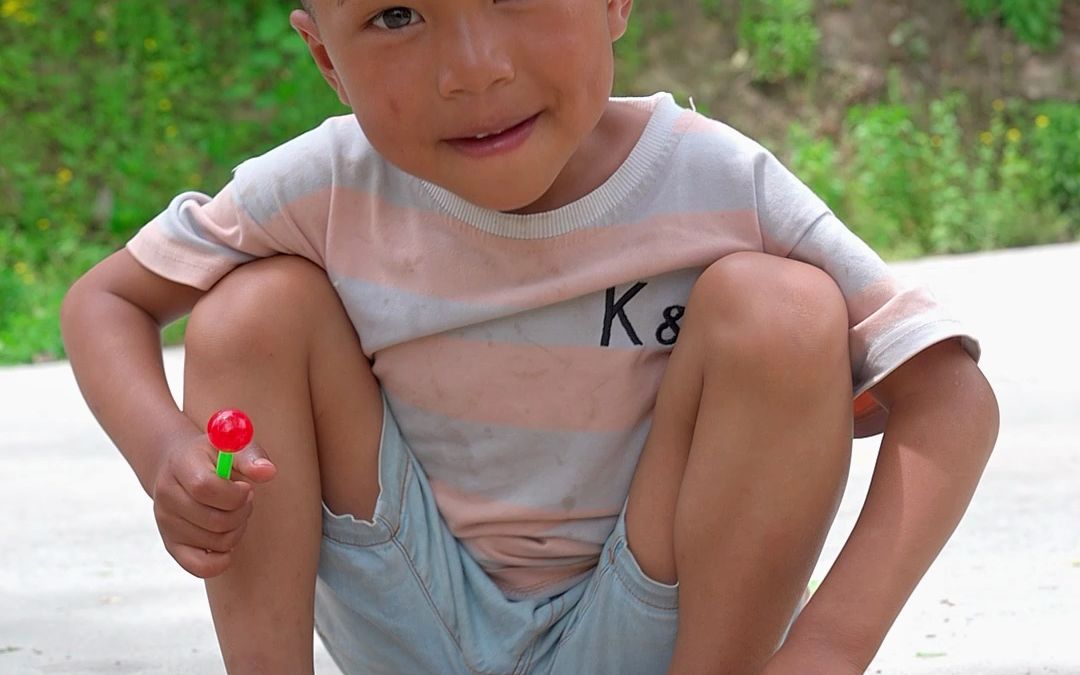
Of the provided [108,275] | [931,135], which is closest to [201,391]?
[108,275]

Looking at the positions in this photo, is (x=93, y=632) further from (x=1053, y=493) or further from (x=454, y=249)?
(x=1053, y=493)

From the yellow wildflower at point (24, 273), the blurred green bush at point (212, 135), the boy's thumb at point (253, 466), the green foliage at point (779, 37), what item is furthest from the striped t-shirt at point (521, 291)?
the green foliage at point (779, 37)

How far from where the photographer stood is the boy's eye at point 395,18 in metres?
1.41

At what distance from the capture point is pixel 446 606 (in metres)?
1.61

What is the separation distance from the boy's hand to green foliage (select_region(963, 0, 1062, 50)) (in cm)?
587

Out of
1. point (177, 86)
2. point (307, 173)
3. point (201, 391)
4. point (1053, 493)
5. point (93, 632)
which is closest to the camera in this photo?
point (201, 391)

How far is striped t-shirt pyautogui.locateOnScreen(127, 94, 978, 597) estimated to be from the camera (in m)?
1.58

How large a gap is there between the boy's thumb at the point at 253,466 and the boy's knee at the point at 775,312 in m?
0.40

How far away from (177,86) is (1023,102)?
346cm

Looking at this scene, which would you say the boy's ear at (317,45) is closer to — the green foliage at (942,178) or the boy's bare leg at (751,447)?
the boy's bare leg at (751,447)

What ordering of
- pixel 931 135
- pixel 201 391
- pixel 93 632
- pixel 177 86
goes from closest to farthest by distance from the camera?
pixel 201 391 → pixel 93 632 → pixel 177 86 → pixel 931 135

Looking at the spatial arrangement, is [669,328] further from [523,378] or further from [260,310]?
[260,310]

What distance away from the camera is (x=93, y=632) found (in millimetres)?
2123

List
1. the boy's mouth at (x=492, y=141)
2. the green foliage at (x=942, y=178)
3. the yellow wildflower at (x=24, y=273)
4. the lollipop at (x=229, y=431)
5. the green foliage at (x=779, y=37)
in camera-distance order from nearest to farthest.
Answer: the lollipop at (x=229, y=431), the boy's mouth at (x=492, y=141), the yellow wildflower at (x=24, y=273), the green foliage at (x=942, y=178), the green foliage at (x=779, y=37)
